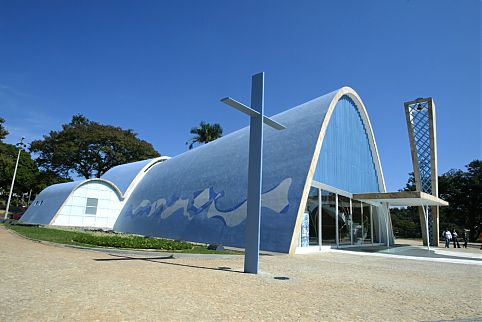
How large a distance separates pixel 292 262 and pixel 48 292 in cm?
847

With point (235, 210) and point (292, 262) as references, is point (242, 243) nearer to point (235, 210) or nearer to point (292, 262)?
point (235, 210)

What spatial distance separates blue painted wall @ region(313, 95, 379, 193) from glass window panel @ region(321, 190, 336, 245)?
2.74 ft

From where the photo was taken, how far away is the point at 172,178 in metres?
27.0

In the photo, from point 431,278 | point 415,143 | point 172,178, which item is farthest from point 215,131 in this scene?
point 431,278

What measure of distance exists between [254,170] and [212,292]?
4.29 metres

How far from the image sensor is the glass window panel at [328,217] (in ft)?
61.8

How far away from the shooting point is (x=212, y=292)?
665 cm

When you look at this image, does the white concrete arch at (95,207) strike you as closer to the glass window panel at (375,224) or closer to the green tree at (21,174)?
the glass window panel at (375,224)

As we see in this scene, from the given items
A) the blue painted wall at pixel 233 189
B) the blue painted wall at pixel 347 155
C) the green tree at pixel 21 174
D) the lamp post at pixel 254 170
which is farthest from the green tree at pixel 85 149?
the lamp post at pixel 254 170

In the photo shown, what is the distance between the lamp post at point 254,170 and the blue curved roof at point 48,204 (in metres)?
25.0

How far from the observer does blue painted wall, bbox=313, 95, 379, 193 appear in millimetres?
19528

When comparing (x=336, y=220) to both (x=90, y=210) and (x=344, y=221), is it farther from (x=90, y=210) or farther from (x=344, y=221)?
(x=90, y=210)

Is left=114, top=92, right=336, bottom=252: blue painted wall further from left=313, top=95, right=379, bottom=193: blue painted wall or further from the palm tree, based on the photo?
the palm tree

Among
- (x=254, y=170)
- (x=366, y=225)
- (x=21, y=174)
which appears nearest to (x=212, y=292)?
(x=254, y=170)
